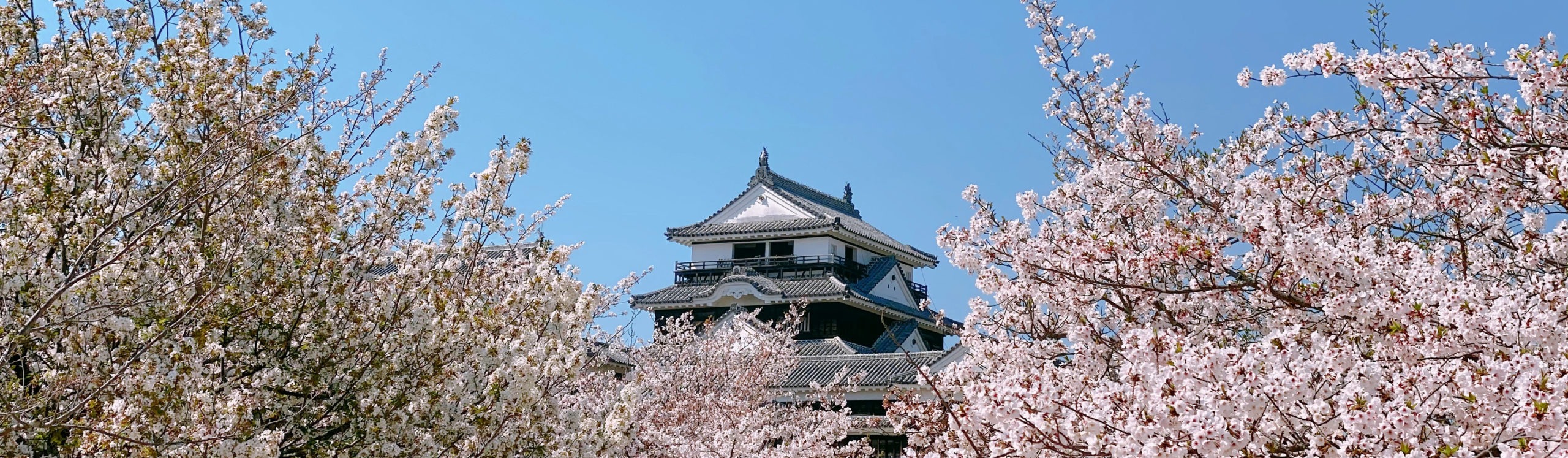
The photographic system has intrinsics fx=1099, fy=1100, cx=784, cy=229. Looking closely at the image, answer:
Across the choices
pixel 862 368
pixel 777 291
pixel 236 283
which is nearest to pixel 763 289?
pixel 777 291

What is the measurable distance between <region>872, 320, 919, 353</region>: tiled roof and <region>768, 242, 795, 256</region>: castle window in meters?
4.05

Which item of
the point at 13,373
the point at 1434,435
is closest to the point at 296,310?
the point at 13,373

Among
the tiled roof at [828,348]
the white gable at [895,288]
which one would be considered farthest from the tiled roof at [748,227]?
the tiled roof at [828,348]

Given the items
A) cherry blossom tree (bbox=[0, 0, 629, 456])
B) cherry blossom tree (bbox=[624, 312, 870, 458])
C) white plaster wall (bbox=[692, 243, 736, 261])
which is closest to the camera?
cherry blossom tree (bbox=[0, 0, 629, 456])

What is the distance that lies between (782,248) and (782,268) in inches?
45.0

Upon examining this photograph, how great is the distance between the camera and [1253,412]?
3623 millimetres

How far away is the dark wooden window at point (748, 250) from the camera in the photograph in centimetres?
3631

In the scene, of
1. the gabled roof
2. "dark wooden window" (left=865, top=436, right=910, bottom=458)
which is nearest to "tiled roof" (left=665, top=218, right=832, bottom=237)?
the gabled roof

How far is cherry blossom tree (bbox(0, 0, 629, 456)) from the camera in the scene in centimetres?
519

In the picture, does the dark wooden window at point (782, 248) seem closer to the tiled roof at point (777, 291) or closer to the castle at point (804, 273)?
the castle at point (804, 273)

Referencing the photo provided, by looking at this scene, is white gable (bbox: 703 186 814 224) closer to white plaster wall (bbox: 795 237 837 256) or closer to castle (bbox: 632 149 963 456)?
castle (bbox: 632 149 963 456)

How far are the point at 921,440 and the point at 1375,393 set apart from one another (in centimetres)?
398

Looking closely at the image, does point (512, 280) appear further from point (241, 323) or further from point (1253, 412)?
point (1253, 412)

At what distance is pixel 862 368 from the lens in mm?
27953
